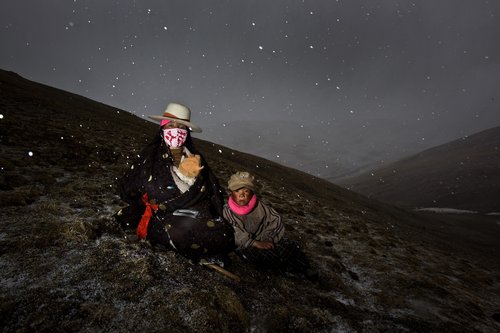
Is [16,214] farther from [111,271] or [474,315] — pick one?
[474,315]

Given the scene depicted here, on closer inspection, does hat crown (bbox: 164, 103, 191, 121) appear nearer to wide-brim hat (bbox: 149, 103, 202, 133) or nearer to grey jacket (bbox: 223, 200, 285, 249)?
wide-brim hat (bbox: 149, 103, 202, 133)

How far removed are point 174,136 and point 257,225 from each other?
2199 millimetres

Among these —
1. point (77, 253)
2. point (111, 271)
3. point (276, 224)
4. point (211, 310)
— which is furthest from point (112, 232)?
point (276, 224)

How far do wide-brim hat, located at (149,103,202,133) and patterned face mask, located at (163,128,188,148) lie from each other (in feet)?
0.54

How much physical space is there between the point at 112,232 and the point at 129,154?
314 inches

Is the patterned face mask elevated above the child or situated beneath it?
elevated above

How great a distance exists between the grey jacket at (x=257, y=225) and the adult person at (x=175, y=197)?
0.77 feet

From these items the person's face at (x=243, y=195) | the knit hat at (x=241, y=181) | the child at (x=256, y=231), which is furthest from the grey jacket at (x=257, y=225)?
the knit hat at (x=241, y=181)

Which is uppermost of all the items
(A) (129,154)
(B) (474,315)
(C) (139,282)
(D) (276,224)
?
(A) (129,154)

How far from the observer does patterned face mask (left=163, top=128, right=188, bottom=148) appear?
494 cm

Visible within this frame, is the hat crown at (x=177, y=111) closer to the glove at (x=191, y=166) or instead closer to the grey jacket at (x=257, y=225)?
the glove at (x=191, y=166)

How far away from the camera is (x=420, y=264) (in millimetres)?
7910

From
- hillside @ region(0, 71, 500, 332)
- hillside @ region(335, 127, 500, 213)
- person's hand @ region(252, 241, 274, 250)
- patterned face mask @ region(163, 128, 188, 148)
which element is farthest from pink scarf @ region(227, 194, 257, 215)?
hillside @ region(335, 127, 500, 213)

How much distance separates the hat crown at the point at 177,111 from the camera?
5012mm
